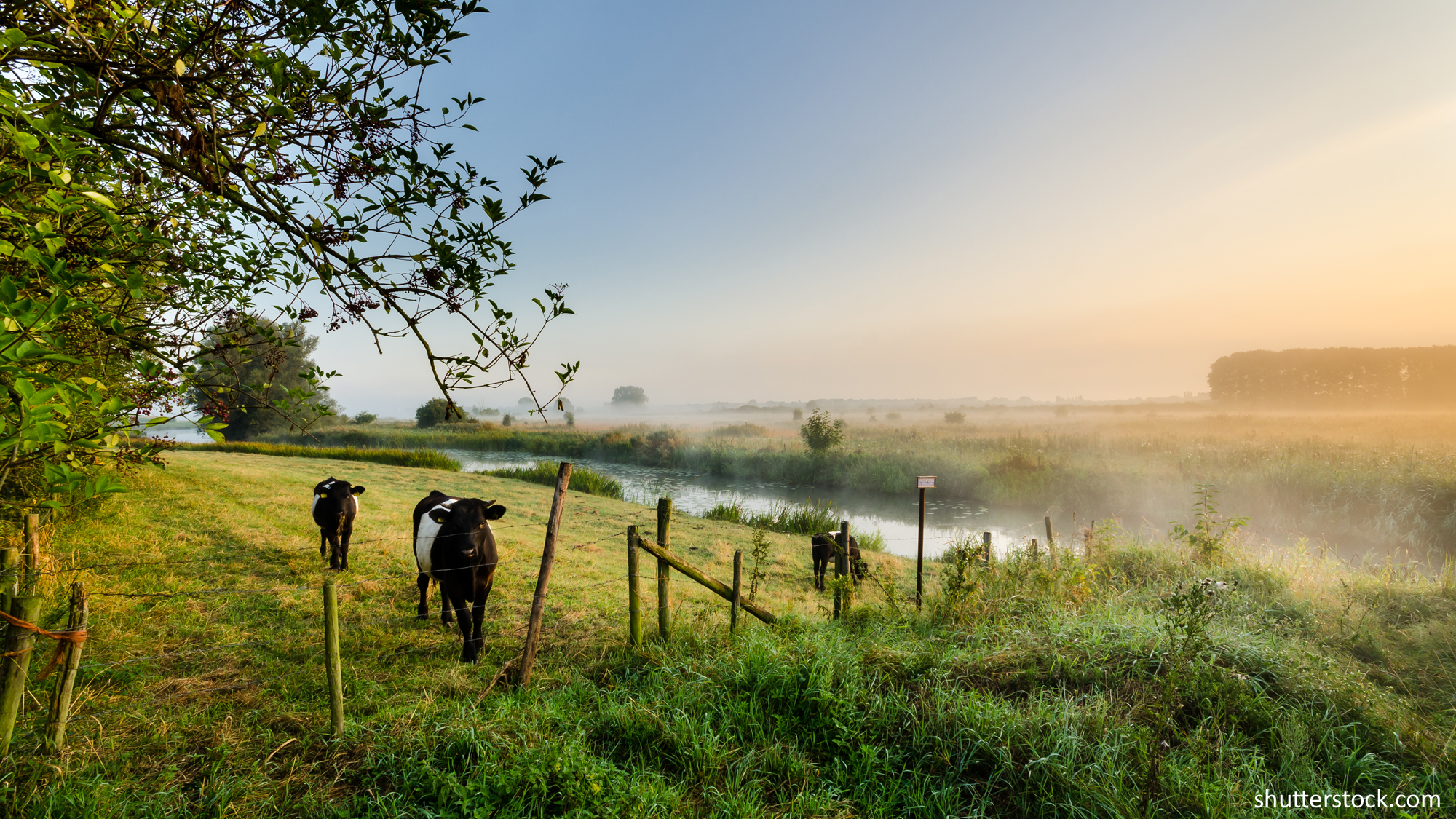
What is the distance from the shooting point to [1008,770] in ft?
11.3

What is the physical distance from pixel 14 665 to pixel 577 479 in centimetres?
1734

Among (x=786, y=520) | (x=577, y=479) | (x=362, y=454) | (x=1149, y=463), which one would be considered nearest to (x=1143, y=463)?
(x=1149, y=463)

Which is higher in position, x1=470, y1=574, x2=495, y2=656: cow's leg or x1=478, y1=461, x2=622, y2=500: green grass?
x1=470, y1=574, x2=495, y2=656: cow's leg

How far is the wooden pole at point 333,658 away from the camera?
345 cm

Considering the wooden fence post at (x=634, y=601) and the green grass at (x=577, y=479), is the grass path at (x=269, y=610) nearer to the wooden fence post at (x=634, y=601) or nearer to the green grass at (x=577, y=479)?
the wooden fence post at (x=634, y=601)

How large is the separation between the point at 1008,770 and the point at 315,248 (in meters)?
5.22

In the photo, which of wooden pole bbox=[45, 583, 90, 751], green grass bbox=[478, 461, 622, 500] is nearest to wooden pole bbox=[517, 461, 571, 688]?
wooden pole bbox=[45, 583, 90, 751]

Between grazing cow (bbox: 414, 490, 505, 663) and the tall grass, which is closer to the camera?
grazing cow (bbox: 414, 490, 505, 663)

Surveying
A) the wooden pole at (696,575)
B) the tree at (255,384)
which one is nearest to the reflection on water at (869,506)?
the wooden pole at (696,575)

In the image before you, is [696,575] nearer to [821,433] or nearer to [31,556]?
[31,556]

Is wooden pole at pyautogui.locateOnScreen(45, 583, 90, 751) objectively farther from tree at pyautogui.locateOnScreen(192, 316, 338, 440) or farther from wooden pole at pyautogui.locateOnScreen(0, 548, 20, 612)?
tree at pyautogui.locateOnScreen(192, 316, 338, 440)

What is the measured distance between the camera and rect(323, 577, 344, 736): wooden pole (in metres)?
3.45

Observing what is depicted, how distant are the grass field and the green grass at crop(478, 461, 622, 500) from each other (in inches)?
508

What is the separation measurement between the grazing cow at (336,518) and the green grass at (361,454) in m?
14.8
